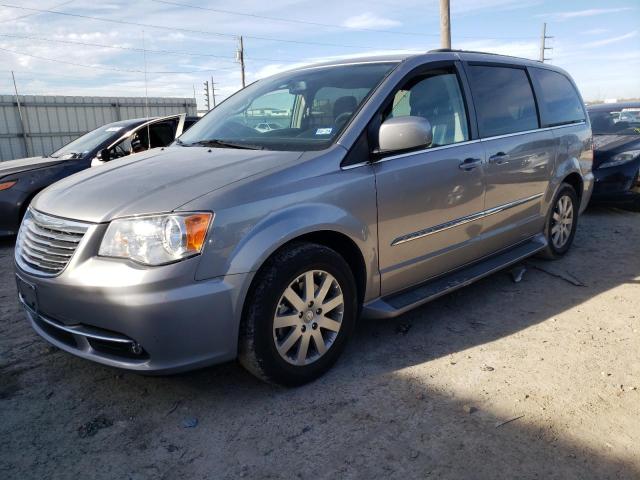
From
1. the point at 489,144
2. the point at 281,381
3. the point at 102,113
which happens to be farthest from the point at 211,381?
the point at 102,113

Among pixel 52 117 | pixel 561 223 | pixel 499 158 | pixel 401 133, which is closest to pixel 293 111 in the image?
pixel 401 133

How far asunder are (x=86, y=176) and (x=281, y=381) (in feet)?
5.37

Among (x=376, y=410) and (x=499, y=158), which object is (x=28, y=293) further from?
(x=499, y=158)

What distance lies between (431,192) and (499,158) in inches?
34.8

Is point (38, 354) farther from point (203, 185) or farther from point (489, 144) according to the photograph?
point (489, 144)

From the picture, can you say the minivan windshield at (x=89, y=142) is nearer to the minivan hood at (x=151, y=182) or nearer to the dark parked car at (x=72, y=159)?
the dark parked car at (x=72, y=159)

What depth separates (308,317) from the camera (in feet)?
9.02

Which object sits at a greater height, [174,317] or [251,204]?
[251,204]

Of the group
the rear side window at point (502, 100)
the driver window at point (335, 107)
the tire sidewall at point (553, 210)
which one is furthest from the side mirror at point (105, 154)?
the tire sidewall at point (553, 210)

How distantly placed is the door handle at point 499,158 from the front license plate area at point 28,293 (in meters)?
3.00

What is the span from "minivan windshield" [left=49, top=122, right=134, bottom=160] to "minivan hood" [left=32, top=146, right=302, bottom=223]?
4113mm

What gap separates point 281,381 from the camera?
2686 millimetres

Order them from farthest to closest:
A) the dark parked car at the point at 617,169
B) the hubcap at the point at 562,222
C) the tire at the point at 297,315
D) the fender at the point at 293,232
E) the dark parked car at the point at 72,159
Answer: the dark parked car at the point at 617,169
the dark parked car at the point at 72,159
the hubcap at the point at 562,222
the tire at the point at 297,315
the fender at the point at 293,232

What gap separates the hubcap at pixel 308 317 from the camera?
8.73 ft
